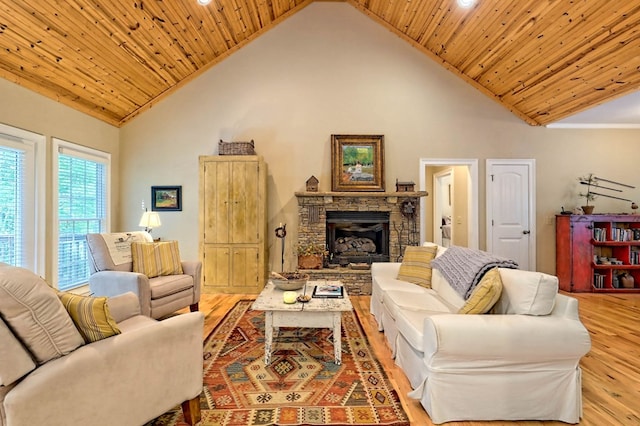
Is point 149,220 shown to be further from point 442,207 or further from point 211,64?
point 442,207

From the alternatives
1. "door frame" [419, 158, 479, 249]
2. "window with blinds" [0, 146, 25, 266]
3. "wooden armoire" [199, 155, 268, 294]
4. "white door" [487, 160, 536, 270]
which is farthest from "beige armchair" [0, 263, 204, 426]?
"white door" [487, 160, 536, 270]

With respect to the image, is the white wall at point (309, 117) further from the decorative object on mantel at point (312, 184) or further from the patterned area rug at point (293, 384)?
the patterned area rug at point (293, 384)

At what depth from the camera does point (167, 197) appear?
5285 millimetres

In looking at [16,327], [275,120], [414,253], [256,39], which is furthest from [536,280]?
[256,39]

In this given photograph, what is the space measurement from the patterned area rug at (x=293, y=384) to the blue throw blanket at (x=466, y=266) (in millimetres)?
942

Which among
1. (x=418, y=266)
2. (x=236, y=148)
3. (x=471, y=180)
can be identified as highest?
(x=236, y=148)

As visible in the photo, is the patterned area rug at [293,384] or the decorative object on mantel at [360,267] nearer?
the patterned area rug at [293,384]

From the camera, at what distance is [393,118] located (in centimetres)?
530

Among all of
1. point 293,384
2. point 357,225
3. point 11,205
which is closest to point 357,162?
point 357,225

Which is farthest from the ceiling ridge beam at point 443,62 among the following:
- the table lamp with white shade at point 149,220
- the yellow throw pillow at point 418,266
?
the table lamp with white shade at point 149,220

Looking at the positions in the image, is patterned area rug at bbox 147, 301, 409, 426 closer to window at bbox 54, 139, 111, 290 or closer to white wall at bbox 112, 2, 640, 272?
white wall at bbox 112, 2, 640, 272

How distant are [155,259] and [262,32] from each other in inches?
158

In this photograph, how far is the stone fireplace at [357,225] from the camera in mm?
4836

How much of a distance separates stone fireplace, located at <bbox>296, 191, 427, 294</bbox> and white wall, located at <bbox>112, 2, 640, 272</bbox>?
1.15 ft
